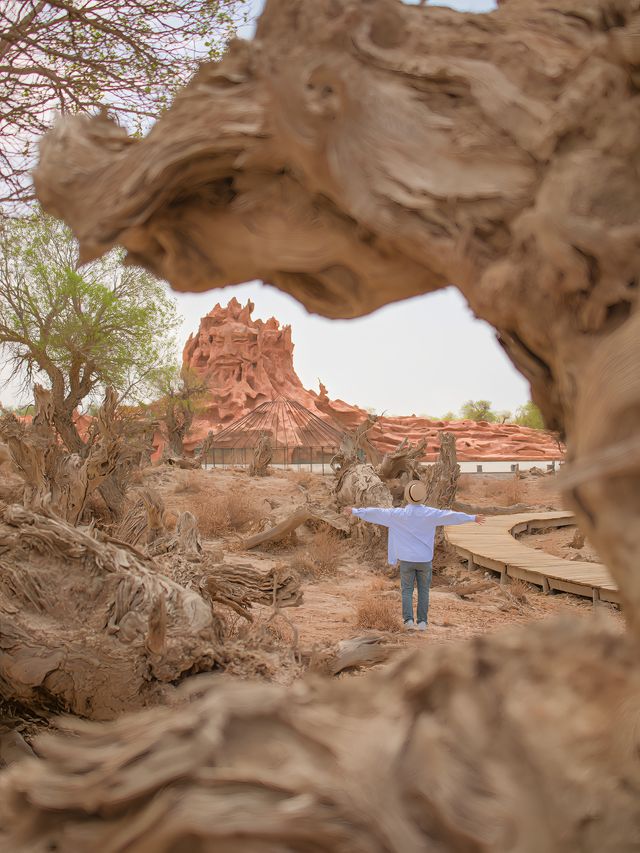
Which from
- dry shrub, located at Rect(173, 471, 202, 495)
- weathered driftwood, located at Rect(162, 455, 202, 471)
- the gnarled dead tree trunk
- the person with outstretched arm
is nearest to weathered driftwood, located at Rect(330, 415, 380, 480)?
dry shrub, located at Rect(173, 471, 202, 495)

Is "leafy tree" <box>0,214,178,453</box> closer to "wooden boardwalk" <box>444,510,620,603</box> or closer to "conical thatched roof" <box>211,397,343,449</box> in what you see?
"wooden boardwalk" <box>444,510,620,603</box>

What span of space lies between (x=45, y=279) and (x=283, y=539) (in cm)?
1154

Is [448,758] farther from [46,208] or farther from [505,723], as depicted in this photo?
[46,208]

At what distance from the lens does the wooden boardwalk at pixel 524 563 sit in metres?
8.36

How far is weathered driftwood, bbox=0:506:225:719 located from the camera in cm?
354

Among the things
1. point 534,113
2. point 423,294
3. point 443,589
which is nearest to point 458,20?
point 534,113

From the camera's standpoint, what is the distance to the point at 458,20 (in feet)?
5.03

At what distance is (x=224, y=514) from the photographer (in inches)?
505

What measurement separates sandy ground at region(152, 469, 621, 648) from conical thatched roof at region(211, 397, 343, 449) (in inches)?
835

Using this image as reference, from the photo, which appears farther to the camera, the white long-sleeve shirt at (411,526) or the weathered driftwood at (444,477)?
the weathered driftwood at (444,477)

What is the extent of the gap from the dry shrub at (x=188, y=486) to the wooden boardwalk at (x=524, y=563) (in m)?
5.95

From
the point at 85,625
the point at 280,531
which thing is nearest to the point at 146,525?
the point at 85,625

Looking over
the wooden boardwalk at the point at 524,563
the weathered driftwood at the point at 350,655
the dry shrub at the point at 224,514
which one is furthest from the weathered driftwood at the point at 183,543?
the dry shrub at the point at 224,514

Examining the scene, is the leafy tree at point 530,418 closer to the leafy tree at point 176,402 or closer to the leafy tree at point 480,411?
the leafy tree at point 480,411
